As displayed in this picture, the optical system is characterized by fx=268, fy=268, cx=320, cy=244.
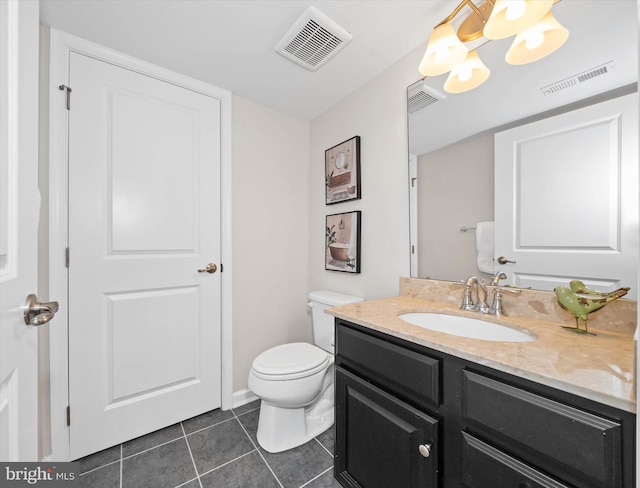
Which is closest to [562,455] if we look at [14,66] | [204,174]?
[14,66]

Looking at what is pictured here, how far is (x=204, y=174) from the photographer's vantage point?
182 centimetres

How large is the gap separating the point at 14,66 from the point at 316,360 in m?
1.56

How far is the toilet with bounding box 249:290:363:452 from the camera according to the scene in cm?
143

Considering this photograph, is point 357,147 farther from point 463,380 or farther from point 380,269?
point 463,380

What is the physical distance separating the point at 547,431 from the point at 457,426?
23 cm

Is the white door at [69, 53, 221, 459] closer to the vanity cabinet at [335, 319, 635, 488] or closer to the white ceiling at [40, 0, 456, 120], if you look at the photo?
the white ceiling at [40, 0, 456, 120]

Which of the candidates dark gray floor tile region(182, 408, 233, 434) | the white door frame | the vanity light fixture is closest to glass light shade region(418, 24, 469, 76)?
the vanity light fixture

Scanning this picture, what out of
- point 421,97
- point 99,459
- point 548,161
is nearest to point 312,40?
point 421,97

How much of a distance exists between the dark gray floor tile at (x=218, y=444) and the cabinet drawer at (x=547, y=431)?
4.28 feet

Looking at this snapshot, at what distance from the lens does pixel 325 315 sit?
73.8 inches

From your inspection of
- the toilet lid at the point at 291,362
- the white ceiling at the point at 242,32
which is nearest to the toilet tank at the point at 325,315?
the toilet lid at the point at 291,362

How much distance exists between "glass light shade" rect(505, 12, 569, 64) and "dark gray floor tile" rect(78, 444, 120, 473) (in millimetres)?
2677

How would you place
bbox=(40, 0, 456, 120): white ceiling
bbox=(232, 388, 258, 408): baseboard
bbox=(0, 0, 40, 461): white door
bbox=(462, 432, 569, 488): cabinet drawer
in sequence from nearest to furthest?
bbox=(0, 0, 40, 461): white door, bbox=(462, 432, 569, 488): cabinet drawer, bbox=(40, 0, 456, 120): white ceiling, bbox=(232, 388, 258, 408): baseboard

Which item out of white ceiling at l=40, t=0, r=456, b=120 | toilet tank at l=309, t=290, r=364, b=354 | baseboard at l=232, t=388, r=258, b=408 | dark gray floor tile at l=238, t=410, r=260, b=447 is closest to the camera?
white ceiling at l=40, t=0, r=456, b=120
